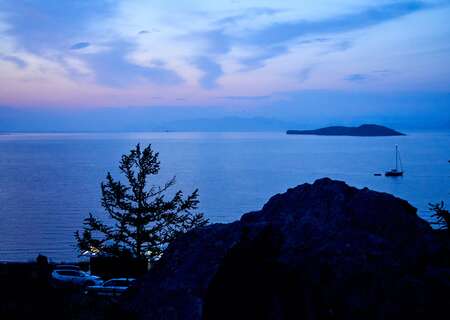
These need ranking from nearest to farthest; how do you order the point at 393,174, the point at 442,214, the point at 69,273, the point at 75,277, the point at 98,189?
the point at 442,214 → the point at 75,277 → the point at 69,273 → the point at 98,189 → the point at 393,174

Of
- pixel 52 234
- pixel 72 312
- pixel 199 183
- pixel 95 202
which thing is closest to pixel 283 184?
pixel 199 183

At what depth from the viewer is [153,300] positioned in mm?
7867

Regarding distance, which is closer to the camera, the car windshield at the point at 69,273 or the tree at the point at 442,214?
the tree at the point at 442,214

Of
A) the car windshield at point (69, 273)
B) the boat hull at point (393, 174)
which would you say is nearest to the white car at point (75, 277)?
the car windshield at point (69, 273)

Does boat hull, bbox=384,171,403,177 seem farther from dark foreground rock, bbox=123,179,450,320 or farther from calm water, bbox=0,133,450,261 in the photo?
dark foreground rock, bbox=123,179,450,320

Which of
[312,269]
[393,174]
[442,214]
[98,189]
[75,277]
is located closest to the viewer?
[312,269]

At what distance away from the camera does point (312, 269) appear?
7648 mm

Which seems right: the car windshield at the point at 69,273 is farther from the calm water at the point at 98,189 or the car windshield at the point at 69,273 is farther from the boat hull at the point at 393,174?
the boat hull at the point at 393,174

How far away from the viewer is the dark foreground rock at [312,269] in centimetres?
718

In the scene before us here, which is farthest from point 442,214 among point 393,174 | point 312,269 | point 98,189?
point 393,174

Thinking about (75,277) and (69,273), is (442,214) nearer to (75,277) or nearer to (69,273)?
(75,277)

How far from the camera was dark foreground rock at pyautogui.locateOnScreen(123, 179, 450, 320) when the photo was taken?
718cm

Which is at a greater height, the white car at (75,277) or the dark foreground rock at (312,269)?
the dark foreground rock at (312,269)

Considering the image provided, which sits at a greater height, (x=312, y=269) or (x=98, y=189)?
(x=312, y=269)
